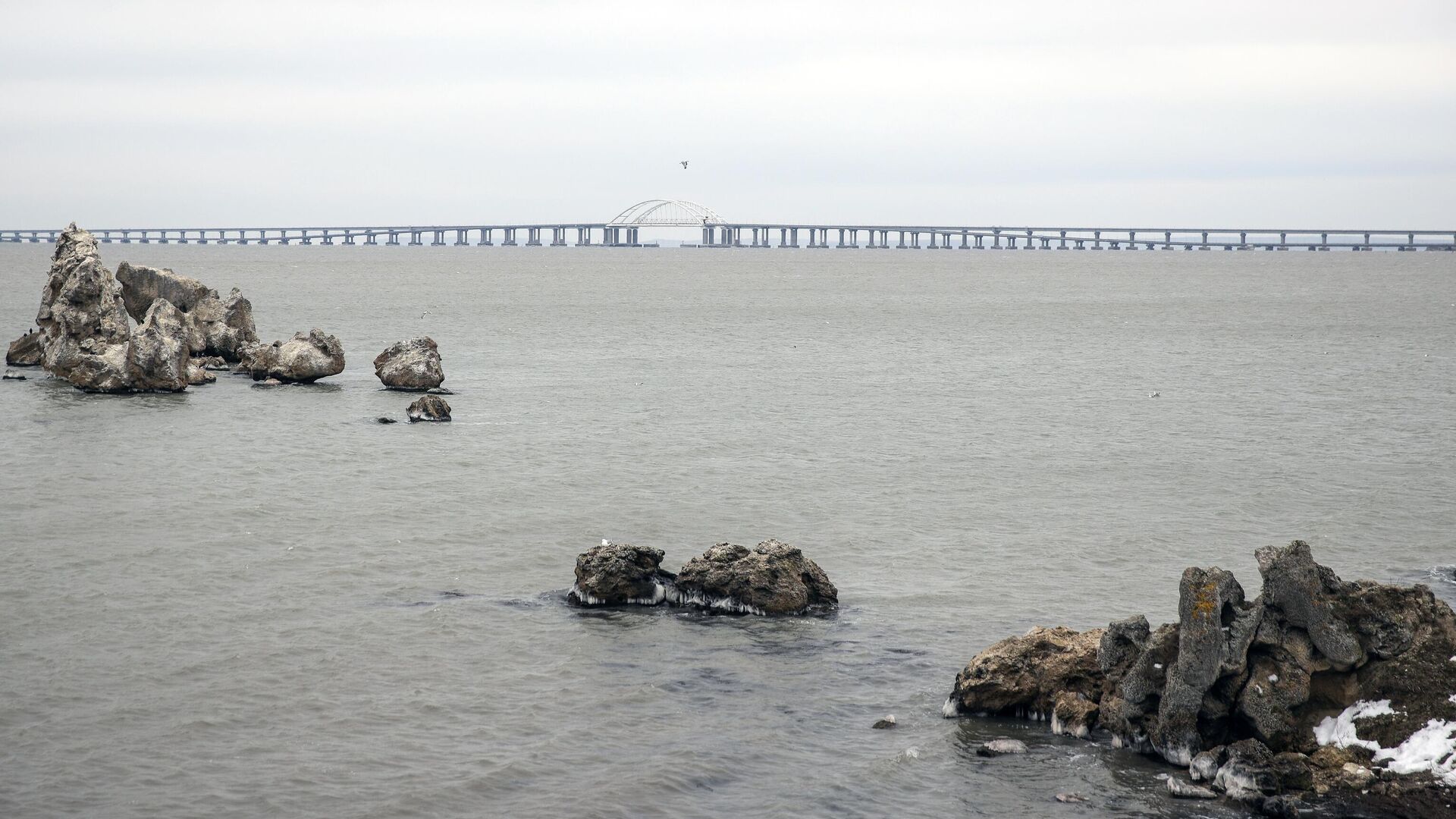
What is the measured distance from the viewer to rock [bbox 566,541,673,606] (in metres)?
20.8

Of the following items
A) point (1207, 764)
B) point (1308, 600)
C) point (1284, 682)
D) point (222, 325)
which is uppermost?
point (222, 325)

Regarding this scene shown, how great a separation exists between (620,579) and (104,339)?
3533 centimetres

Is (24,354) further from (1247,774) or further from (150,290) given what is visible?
(1247,774)

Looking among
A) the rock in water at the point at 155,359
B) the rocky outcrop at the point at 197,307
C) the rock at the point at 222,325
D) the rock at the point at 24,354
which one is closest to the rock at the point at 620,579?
the rock in water at the point at 155,359

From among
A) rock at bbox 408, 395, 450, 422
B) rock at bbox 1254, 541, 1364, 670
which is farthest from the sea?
rock at bbox 1254, 541, 1364, 670

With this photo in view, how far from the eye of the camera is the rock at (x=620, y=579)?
821 inches

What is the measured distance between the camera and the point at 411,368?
4878 centimetres

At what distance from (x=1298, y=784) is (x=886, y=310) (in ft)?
331

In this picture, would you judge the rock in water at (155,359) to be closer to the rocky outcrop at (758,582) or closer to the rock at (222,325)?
the rock at (222,325)

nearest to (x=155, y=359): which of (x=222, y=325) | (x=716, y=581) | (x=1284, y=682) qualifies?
(x=222, y=325)

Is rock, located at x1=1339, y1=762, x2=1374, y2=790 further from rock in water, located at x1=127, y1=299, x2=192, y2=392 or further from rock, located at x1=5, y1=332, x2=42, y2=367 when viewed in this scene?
rock, located at x1=5, y1=332, x2=42, y2=367

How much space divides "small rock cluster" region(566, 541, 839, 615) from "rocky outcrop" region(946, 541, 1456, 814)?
558cm

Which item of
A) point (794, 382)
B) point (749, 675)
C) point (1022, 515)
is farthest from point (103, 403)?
point (749, 675)

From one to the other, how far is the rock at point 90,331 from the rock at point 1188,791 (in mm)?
41618
